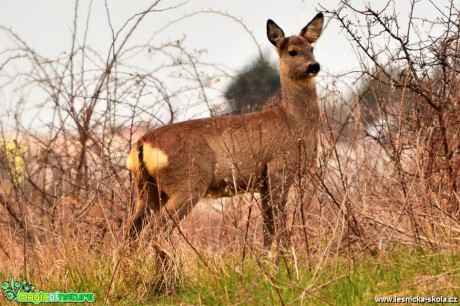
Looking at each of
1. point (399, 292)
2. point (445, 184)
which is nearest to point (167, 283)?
point (399, 292)

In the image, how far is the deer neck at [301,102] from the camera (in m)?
9.94

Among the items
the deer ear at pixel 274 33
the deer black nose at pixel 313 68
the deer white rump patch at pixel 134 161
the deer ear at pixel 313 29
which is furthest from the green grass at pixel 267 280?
the deer ear at pixel 313 29

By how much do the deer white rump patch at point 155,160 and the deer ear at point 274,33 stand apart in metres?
2.11

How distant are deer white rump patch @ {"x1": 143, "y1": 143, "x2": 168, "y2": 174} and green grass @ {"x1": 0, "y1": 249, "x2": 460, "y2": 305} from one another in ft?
5.34

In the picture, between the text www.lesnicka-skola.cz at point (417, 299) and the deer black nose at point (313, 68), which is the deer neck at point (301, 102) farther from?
the text www.lesnicka-skola.cz at point (417, 299)

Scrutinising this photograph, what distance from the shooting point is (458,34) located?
24.3ft


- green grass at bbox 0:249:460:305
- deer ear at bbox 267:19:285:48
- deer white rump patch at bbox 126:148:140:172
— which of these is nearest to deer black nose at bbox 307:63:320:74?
deer ear at bbox 267:19:285:48

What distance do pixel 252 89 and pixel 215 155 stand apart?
10.3m

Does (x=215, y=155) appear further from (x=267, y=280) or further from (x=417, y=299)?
(x=417, y=299)

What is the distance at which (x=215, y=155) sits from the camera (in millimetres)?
9242

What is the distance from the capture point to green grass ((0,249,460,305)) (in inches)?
210

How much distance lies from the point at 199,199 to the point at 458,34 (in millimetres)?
3043

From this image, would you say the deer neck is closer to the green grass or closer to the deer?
the deer

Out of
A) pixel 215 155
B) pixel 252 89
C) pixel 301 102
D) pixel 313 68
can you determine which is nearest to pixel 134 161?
pixel 215 155
